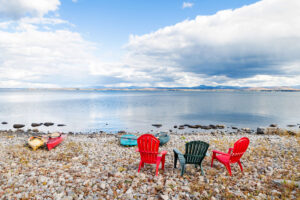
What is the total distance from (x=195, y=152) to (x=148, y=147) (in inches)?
67.6

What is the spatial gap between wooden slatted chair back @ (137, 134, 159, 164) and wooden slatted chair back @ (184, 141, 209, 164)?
Result: 114cm

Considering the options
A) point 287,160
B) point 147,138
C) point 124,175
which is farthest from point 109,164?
point 287,160

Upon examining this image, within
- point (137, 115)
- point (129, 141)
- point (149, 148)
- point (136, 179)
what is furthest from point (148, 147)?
point (137, 115)

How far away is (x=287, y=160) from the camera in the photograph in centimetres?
780

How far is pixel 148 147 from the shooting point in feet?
21.5

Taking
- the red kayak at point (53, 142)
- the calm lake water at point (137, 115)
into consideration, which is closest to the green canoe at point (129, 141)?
the red kayak at point (53, 142)

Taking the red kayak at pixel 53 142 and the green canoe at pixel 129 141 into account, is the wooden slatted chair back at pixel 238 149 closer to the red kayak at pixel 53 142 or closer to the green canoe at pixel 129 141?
the green canoe at pixel 129 141

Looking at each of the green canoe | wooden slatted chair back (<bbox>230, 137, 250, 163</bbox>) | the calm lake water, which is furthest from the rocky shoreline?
the calm lake water

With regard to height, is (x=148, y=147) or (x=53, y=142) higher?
(x=148, y=147)

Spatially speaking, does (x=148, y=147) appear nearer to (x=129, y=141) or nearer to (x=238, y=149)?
(x=238, y=149)

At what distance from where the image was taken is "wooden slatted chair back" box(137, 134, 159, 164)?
6.45 metres

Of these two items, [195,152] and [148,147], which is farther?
[148,147]

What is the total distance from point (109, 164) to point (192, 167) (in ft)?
11.4

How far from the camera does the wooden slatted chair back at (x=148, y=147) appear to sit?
645 cm
